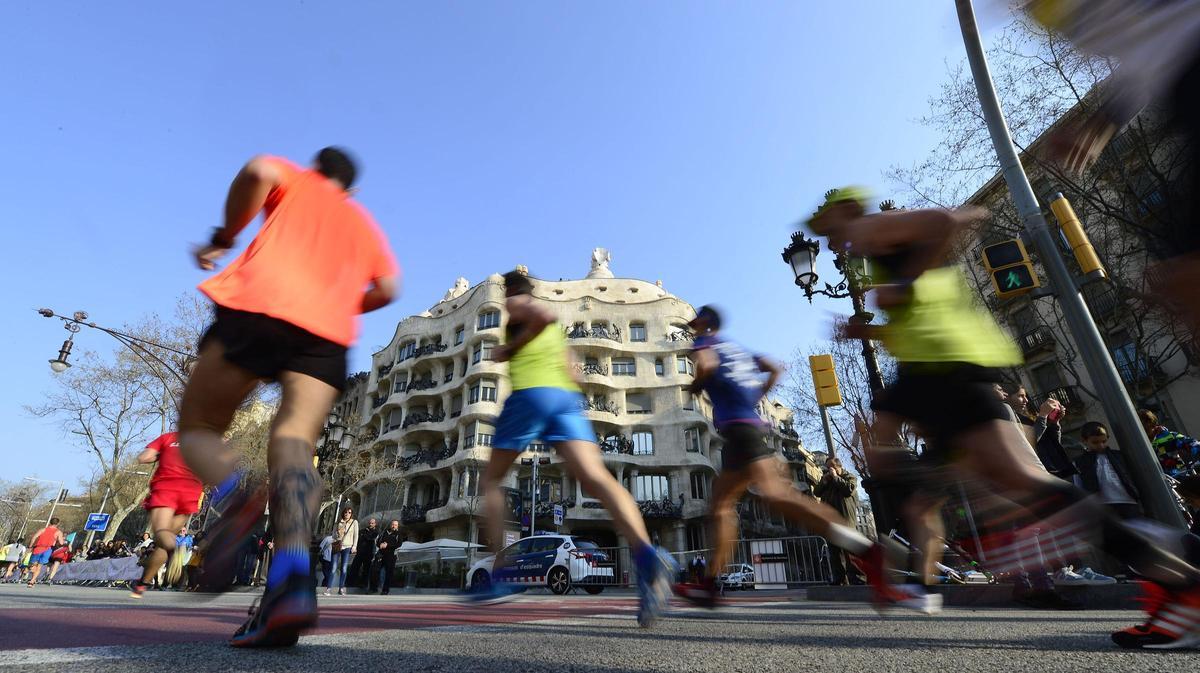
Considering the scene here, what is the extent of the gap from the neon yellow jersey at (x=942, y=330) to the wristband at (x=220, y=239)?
110 inches

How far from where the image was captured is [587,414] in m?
41.8

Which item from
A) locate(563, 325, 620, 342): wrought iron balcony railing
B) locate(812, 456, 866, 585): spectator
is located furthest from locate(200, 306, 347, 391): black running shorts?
locate(563, 325, 620, 342): wrought iron balcony railing

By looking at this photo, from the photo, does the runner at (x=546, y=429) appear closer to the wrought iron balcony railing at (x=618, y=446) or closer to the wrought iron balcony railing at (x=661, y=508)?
the wrought iron balcony railing at (x=661, y=508)

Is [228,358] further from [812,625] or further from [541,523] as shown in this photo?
[541,523]

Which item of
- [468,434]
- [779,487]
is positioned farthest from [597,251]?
[779,487]

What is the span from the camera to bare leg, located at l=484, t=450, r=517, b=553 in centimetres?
311

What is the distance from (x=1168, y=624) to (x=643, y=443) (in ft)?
137

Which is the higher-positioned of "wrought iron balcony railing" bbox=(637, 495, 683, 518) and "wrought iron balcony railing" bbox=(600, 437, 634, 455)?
"wrought iron balcony railing" bbox=(600, 437, 634, 455)

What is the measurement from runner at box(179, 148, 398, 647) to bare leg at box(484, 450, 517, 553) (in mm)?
1125

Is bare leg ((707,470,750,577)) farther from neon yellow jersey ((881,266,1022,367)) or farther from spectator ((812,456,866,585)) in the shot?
spectator ((812,456,866,585))

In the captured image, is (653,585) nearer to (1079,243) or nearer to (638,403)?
(1079,243)

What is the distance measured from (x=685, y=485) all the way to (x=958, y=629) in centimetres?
4030

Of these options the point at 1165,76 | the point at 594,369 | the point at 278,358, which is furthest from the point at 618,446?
the point at 1165,76

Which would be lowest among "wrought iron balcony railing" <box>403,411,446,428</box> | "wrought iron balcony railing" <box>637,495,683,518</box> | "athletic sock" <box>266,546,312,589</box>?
"athletic sock" <box>266,546,312,589</box>
